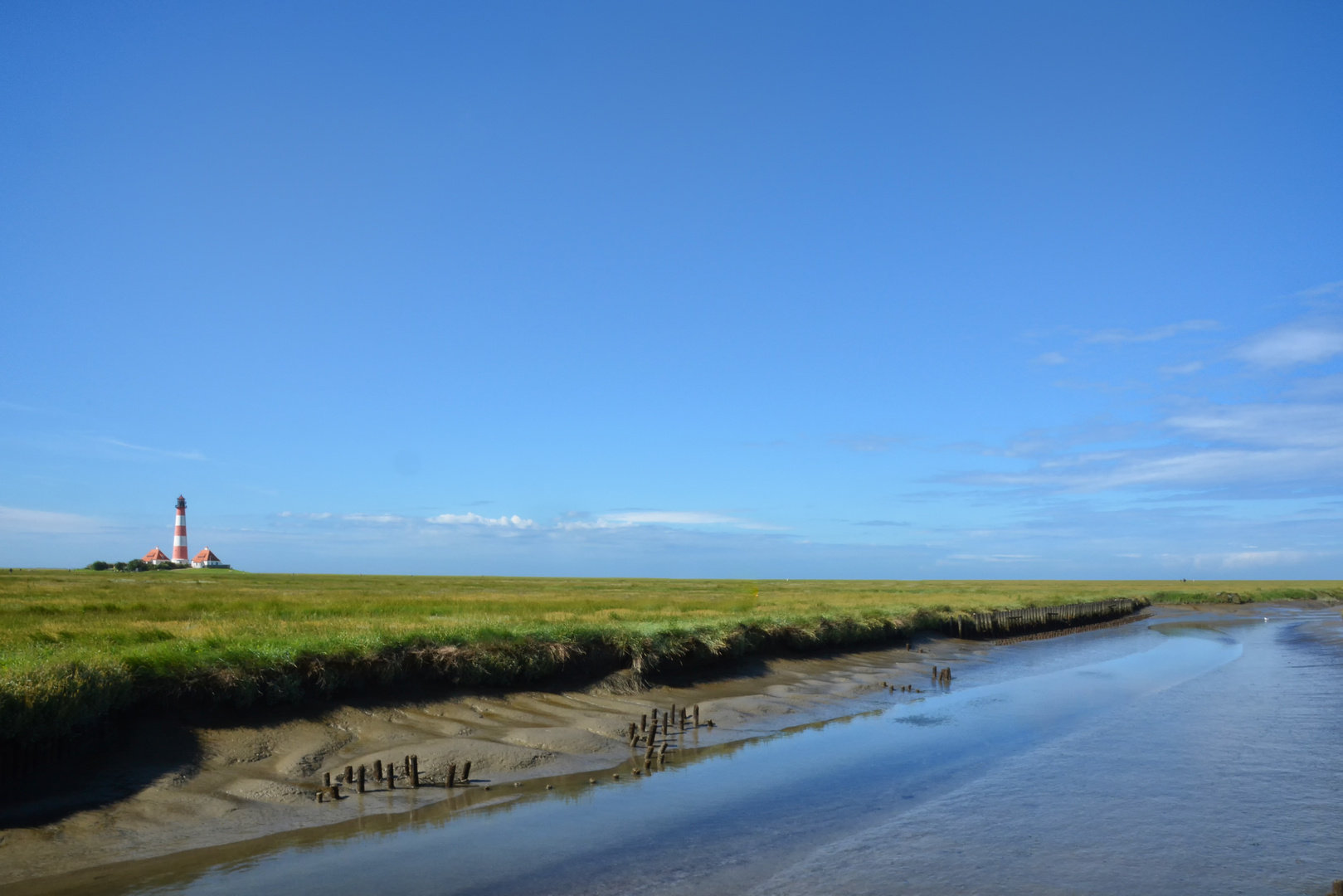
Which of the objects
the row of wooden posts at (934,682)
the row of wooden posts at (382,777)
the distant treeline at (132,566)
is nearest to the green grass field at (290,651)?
the row of wooden posts at (382,777)

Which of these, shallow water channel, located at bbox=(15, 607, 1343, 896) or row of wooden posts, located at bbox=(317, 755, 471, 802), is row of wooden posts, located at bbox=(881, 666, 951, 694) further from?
row of wooden posts, located at bbox=(317, 755, 471, 802)

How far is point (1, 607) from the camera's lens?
37094 mm

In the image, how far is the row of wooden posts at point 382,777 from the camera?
542 inches

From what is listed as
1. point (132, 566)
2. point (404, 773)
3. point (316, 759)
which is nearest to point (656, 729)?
point (404, 773)

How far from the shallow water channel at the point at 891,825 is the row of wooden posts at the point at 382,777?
0.65 metres

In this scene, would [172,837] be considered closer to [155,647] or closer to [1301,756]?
[155,647]

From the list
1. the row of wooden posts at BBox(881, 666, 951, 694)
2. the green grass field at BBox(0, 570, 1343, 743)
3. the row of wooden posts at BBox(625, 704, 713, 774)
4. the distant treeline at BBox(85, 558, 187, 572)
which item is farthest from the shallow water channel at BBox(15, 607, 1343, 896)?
the distant treeline at BBox(85, 558, 187, 572)

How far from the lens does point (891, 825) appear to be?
13.8 m

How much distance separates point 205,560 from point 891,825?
169 meters

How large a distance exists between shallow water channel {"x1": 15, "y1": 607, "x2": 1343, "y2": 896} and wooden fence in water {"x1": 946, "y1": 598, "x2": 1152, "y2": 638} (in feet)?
88.0

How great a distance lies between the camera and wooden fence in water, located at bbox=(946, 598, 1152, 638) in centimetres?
5050

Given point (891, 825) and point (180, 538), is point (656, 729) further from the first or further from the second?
point (180, 538)

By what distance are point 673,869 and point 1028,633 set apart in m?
52.4

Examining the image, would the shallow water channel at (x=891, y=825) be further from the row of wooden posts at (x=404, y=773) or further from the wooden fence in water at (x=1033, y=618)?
the wooden fence in water at (x=1033, y=618)
